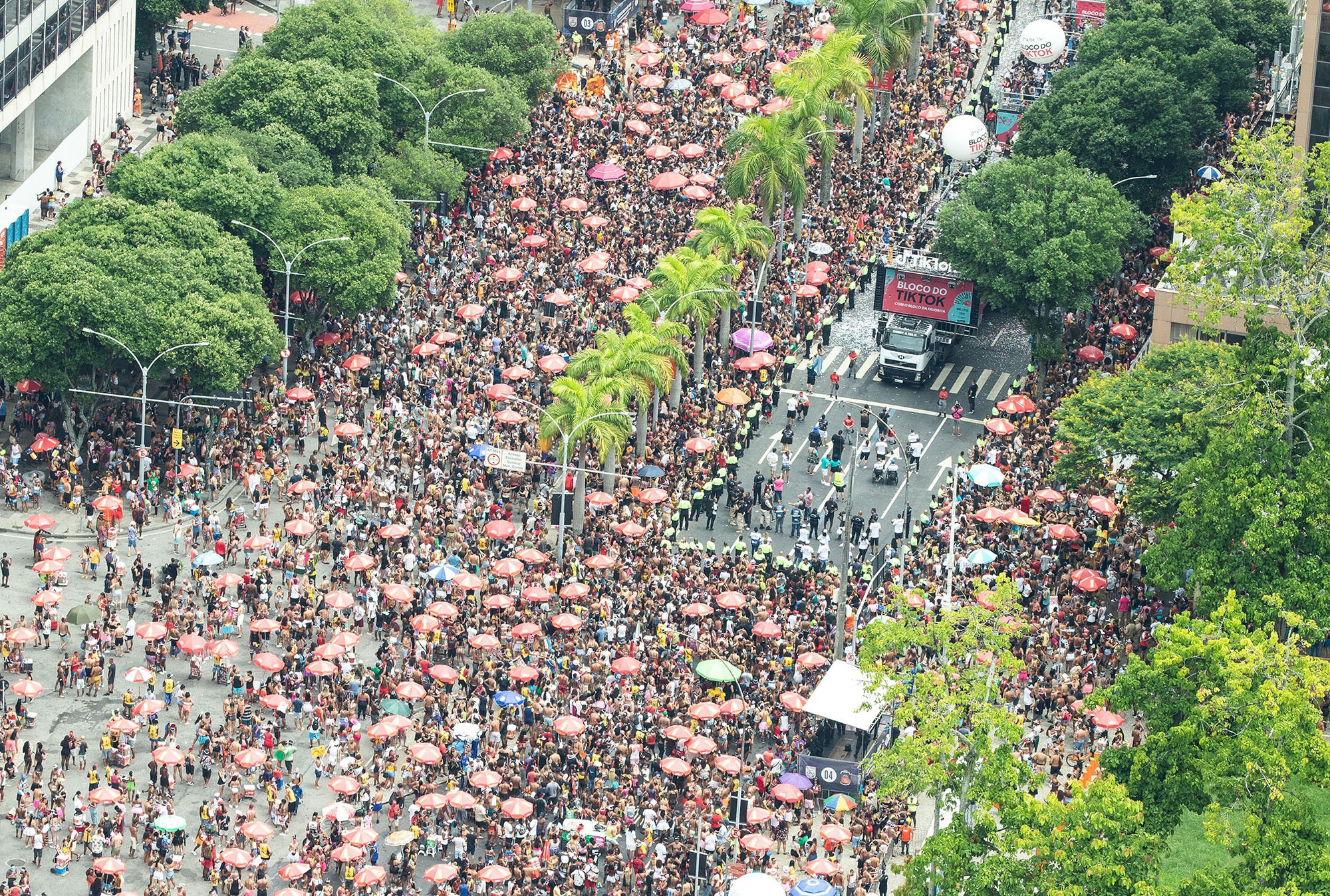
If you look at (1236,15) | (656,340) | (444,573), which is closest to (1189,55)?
(1236,15)

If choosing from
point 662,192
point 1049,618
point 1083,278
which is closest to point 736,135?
point 662,192

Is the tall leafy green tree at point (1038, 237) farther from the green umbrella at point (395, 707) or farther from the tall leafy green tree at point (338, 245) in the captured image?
the green umbrella at point (395, 707)

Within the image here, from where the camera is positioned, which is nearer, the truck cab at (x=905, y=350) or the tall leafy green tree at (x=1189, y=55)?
the truck cab at (x=905, y=350)

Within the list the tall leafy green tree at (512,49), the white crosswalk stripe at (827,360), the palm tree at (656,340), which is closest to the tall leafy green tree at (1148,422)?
the white crosswalk stripe at (827,360)

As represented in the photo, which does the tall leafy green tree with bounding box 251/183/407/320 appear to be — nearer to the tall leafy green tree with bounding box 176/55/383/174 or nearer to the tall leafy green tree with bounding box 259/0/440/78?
the tall leafy green tree with bounding box 176/55/383/174

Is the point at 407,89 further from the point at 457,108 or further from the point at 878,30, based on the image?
the point at 878,30

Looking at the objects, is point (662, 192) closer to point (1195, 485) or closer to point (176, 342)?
point (176, 342)
